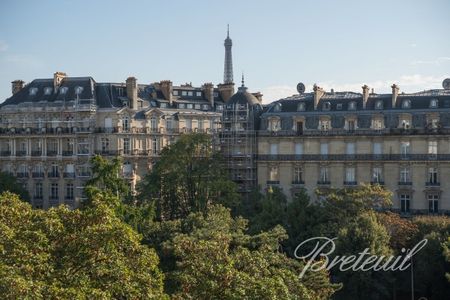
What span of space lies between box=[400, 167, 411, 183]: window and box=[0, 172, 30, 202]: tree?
3322cm

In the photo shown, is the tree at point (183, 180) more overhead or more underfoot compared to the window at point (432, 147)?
more underfoot

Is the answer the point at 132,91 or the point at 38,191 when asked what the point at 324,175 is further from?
the point at 38,191

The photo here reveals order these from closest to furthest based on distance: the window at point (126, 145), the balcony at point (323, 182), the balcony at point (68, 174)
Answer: the balcony at point (323, 182)
the window at point (126, 145)
the balcony at point (68, 174)

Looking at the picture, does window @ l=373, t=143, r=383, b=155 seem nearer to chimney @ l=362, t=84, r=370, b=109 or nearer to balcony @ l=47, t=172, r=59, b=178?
chimney @ l=362, t=84, r=370, b=109

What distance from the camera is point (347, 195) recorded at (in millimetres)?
54031

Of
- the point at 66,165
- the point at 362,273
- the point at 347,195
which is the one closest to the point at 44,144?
the point at 66,165

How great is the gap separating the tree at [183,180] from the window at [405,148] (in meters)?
14.7

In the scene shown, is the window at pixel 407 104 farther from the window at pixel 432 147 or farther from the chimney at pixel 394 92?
the window at pixel 432 147

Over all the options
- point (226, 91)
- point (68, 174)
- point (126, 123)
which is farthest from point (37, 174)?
point (226, 91)

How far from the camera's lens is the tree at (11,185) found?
67.9m

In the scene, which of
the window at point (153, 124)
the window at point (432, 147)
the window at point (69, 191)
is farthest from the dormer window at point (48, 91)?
the window at point (432, 147)

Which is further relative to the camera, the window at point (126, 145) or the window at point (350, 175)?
the window at point (126, 145)

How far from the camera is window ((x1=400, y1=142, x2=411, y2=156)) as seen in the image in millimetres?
65438

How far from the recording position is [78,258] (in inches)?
1187
